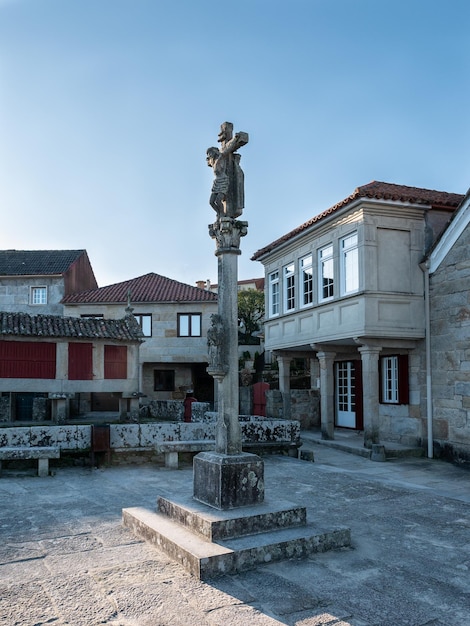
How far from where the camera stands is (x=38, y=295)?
2775 centimetres

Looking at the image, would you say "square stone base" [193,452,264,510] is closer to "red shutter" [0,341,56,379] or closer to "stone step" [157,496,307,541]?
"stone step" [157,496,307,541]

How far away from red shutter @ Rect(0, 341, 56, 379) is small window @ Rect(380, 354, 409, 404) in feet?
33.1

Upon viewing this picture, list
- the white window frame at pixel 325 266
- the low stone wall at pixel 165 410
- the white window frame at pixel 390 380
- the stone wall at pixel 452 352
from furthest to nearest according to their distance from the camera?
the low stone wall at pixel 165 410 → the white window frame at pixel 325 266 → the white window frame at pixel 390 380 → the stone wall at pixel 452 352

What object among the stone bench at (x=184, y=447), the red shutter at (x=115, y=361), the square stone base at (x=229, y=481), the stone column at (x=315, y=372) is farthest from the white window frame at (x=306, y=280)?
the square stone base at (x=229, y=481)

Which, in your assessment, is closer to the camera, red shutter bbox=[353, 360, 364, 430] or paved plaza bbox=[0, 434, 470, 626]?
paved plaza bbox=[0, 434, 470, 626]

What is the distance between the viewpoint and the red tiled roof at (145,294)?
27031mm

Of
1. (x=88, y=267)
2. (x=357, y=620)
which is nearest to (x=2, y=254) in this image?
(x=88, y=267)

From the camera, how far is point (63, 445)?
987 cm

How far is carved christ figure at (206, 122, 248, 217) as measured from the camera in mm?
6012

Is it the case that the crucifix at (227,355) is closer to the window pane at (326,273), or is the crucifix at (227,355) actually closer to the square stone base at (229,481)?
the square stone base at (229,481)

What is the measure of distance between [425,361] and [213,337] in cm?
890

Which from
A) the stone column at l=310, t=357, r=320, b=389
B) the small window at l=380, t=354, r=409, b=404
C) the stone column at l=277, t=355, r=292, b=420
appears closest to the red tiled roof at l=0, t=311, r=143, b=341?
the stone column at l=277, t=355, r=292, b=420

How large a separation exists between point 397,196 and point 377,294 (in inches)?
94.8

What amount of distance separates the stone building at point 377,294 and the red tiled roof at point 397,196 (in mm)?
27
